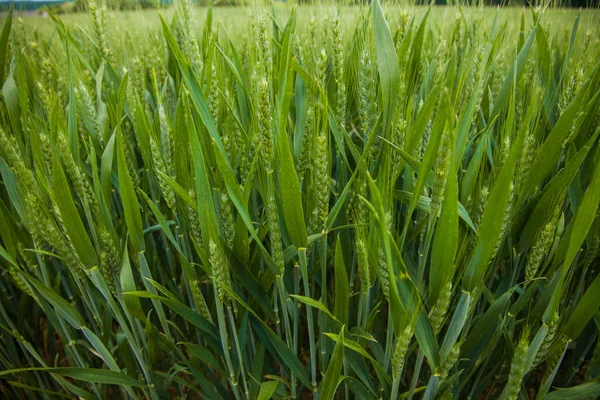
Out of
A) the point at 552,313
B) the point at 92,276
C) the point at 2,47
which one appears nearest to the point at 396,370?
the point at 552,313

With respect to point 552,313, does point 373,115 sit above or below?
above

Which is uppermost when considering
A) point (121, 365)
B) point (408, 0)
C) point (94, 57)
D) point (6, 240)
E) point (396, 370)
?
point (408, 0)

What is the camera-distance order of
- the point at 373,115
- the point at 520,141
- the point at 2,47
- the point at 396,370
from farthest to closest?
the point at 2,47 → the point at 373,115 → the point at 396,370 → the point at 520,141

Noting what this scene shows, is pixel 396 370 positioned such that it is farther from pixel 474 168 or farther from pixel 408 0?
pixel 408 0

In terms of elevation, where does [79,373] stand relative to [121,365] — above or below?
above

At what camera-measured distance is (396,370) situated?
552 mm

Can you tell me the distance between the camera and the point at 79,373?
70cm

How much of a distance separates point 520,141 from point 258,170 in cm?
35

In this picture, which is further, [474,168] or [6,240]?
[6,240]

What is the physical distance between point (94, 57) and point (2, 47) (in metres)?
0.46

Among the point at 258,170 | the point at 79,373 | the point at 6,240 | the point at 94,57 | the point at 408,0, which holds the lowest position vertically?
the point at 79,373

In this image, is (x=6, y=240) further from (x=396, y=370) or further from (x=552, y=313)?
(x=552, y=313)

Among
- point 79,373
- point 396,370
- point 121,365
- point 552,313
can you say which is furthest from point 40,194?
point 552,313

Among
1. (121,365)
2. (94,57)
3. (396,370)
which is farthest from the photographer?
(94,57)
